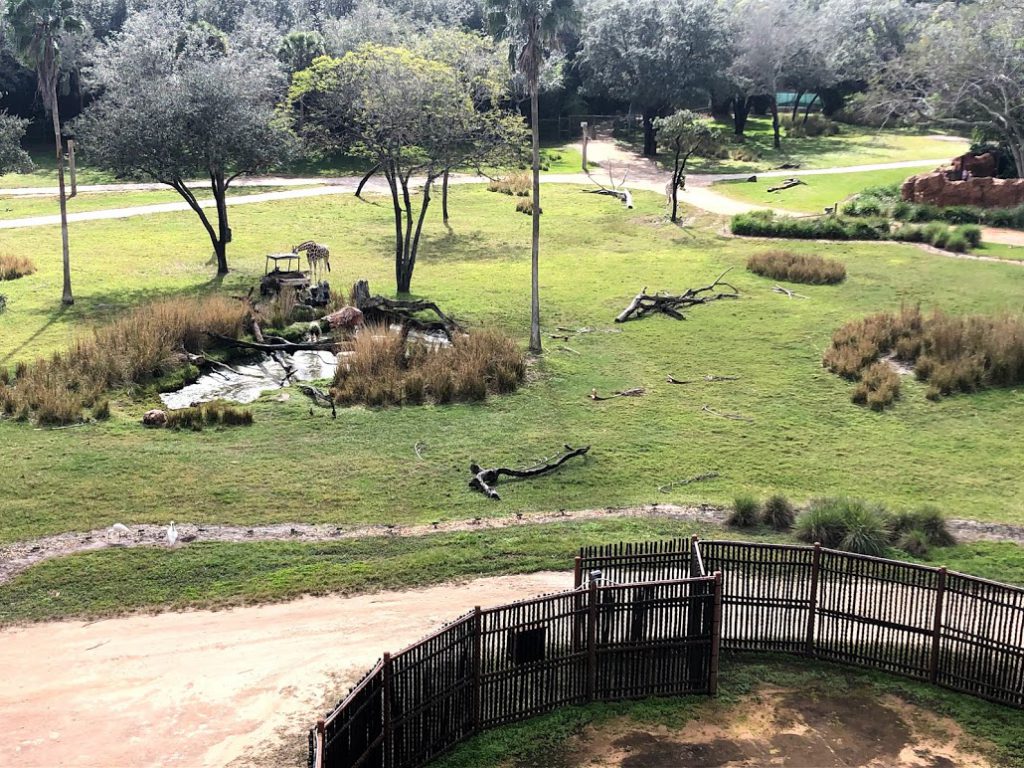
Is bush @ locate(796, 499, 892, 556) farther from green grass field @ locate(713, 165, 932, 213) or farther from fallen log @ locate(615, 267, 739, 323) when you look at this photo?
green grass field @ locate(713, 165, 932, 213)

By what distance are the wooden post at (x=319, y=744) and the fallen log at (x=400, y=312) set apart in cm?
1842

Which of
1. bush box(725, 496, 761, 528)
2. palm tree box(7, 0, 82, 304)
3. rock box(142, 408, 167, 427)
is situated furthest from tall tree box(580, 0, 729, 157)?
bush box(725, 496, 761, 528)

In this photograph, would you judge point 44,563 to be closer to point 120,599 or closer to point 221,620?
point 120,599

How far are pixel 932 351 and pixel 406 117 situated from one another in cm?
1578

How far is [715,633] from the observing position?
13.0 meters

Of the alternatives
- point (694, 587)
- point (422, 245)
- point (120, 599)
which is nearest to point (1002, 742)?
point (694, 587)

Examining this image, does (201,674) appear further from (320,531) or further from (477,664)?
(320,531)

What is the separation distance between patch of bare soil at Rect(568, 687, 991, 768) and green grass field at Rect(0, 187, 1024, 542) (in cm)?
640

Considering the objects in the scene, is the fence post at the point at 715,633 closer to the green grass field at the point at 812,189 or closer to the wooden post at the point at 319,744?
the wooden post at the point at 319,744

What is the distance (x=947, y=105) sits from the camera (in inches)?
1880

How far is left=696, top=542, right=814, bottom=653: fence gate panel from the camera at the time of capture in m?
14.0

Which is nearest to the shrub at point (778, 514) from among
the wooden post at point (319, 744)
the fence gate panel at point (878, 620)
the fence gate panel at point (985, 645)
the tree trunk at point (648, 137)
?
the fence gate panel at point (878, 620)

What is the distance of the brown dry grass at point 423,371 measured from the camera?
2369 centimetres

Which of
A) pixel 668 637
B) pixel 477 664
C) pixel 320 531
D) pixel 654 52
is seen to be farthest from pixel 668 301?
pixel 654 52
